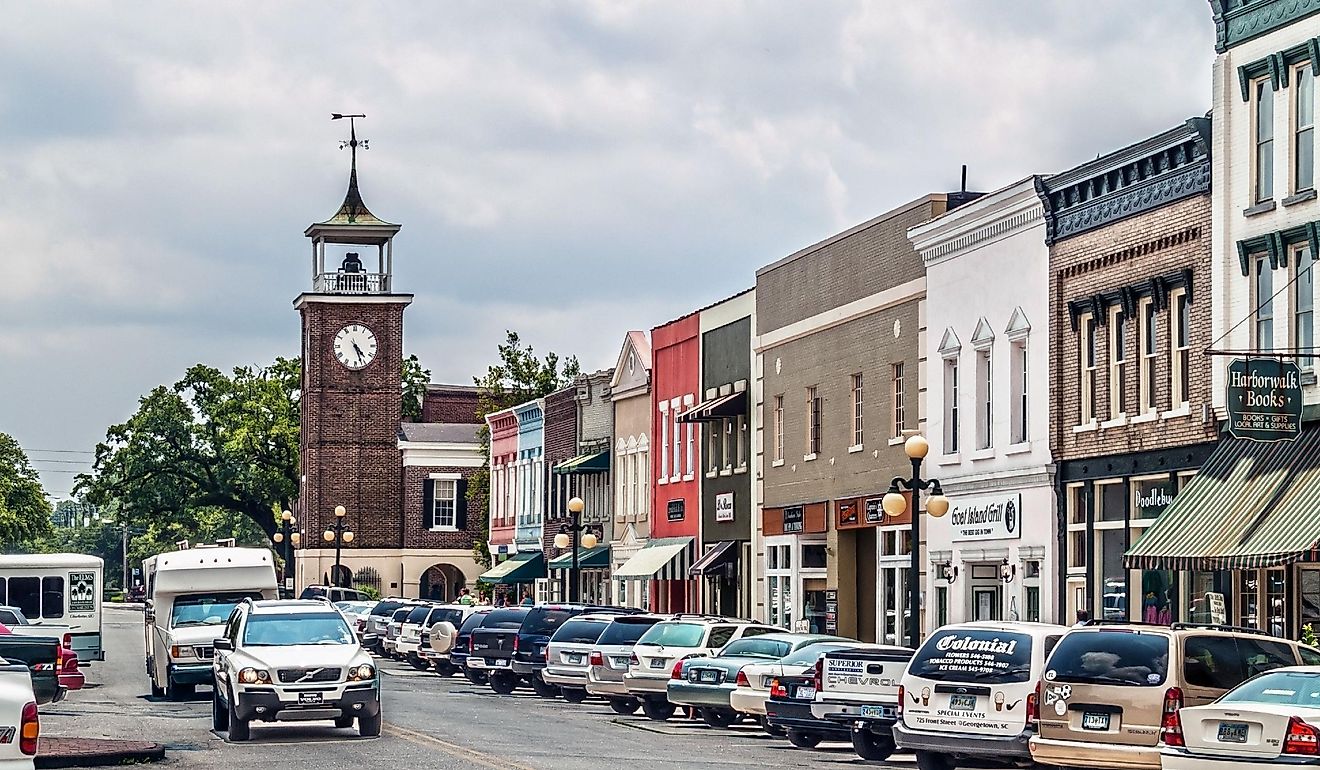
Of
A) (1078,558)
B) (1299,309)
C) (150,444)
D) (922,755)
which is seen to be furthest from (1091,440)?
(150,444)

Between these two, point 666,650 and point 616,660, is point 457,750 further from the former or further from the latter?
point 616,660

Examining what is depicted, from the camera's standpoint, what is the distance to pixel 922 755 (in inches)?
851

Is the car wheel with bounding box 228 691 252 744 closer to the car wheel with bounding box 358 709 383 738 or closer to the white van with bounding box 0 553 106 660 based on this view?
the car wheel with bounding box 358 709 383 738

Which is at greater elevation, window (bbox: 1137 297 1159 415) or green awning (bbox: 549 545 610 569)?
window (bbox: 1137 297 1159 415)

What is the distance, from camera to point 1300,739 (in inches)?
634

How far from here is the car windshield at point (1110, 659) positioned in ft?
63.6

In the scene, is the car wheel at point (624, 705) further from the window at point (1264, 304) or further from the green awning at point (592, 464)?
the green awning at point (592, 464)

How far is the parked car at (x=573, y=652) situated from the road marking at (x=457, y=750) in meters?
6.64

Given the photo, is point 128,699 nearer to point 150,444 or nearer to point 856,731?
point 856,731

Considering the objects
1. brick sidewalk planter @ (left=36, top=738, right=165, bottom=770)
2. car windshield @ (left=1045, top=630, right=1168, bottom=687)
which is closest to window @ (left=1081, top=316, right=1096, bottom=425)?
car windshield @ (left=1045, top=630, right=1168, bottom=687)

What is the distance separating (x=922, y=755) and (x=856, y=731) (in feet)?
9.29

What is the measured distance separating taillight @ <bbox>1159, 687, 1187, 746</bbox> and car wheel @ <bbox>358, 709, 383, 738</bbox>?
10.9 meters

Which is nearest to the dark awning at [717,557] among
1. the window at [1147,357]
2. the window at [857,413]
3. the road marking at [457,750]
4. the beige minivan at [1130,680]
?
the window at [857,413]

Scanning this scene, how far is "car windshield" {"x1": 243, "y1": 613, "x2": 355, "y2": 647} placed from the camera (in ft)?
90.2
